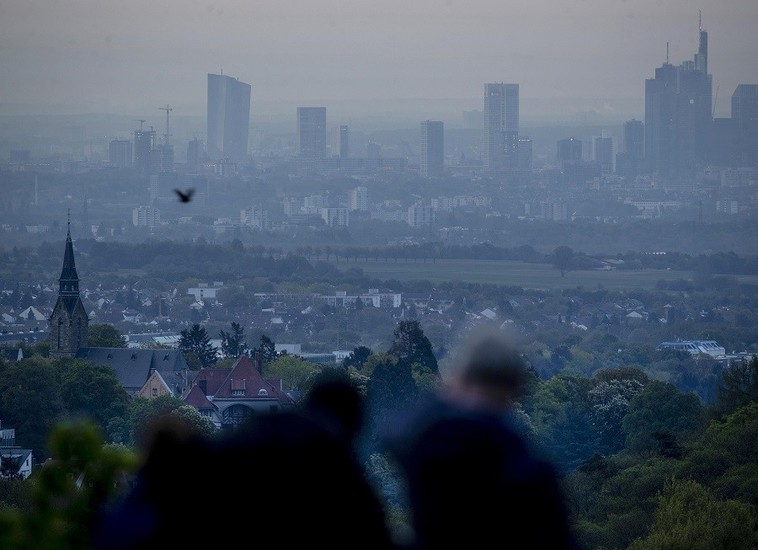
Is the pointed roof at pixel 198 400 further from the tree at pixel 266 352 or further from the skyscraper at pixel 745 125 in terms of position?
the skyscraper at pixel 745 125

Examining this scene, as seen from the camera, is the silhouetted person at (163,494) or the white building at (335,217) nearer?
the silhouetted person at (163,494)

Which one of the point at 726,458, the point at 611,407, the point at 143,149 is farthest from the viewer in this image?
the point at 143,149

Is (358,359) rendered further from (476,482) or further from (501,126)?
(501,126)

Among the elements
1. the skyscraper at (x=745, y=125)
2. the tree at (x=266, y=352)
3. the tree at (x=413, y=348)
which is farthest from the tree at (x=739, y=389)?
the skyscraper at (x=745, y=125)

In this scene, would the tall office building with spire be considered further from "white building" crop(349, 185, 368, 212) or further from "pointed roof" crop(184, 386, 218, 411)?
"pointed roof" crop(184, 386, 218, 411)

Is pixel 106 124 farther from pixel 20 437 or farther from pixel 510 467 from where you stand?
pixel 510 467

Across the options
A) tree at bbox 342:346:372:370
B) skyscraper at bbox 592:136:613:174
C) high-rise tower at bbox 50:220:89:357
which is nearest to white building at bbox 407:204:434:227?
skyscraper at bbox 592:136:613:174

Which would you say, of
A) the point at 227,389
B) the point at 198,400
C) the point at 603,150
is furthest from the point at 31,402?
the point at 603,150
